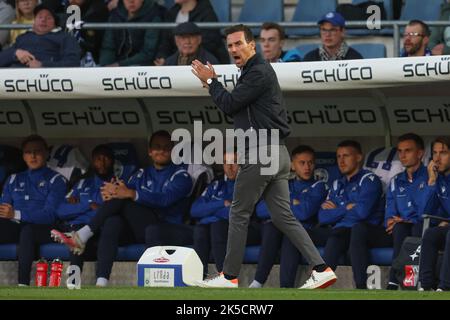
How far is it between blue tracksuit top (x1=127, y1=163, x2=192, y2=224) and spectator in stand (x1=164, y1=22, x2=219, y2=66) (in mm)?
1084

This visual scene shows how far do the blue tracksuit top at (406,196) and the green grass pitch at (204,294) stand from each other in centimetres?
221

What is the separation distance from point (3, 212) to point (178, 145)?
6.22 ft

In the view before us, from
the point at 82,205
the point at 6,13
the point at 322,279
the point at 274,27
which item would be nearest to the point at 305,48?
the point at 274,27

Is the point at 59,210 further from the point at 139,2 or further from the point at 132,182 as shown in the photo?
the point at 139,2

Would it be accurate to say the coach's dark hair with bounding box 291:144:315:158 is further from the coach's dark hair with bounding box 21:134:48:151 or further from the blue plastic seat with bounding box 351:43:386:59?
the coach's dark hair with bounding box 21:134:48:151

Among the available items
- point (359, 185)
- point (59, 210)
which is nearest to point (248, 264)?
point (359, 185)

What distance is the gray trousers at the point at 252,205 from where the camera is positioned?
10.6 metres

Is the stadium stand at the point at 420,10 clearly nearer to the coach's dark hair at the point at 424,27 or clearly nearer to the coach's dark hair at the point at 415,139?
the coach's dark hair at the point at 424,27

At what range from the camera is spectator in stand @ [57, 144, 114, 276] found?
14.4m

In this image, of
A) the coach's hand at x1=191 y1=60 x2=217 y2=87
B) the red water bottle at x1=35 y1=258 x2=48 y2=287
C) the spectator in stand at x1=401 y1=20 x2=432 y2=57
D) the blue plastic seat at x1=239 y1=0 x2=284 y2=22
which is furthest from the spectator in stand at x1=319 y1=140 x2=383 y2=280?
the blue plastic seat at x1=239 y1=0 x2=284 y2=22

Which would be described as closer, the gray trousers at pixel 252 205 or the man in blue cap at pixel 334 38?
the gray trousers at pixel 252 205

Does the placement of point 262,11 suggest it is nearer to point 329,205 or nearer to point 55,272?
point 329,205

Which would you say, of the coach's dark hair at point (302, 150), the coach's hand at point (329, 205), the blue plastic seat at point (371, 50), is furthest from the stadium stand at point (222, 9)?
the coach's hand at point (329, 205)

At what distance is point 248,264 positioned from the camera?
1355 cm
